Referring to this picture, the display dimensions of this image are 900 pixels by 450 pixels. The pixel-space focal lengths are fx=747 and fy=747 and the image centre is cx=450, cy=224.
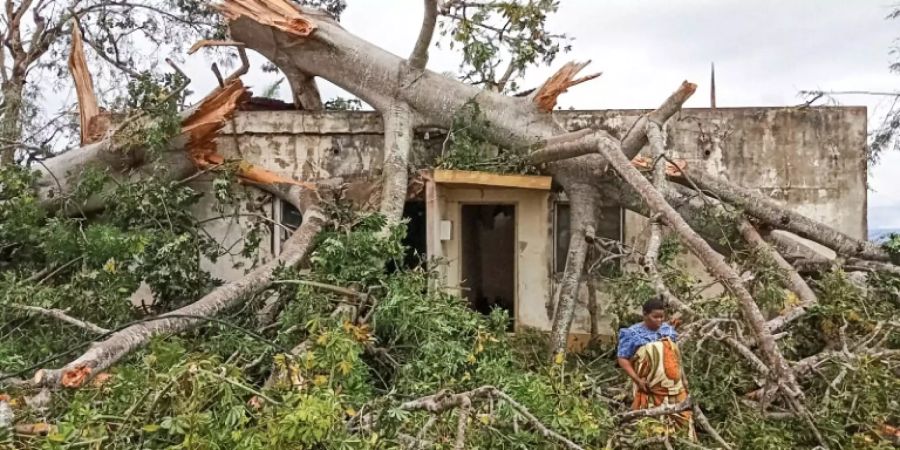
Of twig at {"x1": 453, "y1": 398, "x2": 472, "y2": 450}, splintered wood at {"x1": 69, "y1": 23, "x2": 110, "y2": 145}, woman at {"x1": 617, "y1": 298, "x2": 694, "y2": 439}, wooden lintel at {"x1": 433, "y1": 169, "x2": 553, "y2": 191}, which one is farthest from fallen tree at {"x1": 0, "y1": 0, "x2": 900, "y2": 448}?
splintered wood at {"x1": 69, "y1": 23, "x2": 110, "y2": 145}

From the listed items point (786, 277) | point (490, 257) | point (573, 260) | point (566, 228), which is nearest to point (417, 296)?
point (573, 260)

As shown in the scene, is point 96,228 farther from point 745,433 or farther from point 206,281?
point 745,433

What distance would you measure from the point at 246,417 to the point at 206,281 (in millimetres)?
3784

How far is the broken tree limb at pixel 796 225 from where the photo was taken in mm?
6527

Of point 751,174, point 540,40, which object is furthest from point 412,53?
point 751,174

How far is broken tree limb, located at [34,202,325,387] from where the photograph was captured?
4.25 m

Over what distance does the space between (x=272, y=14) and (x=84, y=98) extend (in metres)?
2.28

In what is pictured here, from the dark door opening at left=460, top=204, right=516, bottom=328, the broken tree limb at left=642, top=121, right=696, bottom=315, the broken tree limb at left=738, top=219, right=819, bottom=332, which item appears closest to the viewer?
the broken tree limb at left=642, top=121, right=696, bottom=315

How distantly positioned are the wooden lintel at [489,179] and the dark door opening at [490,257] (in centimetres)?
202

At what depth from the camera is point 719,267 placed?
5023 millimetres

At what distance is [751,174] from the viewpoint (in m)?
7.57

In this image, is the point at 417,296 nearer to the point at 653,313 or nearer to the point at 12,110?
the point at 653,313

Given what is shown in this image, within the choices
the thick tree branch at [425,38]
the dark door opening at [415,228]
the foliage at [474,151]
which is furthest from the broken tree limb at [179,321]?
the thick tree branch at [425,38]

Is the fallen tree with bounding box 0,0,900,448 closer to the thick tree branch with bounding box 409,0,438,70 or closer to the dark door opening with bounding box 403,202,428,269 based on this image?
the thick tree branch with bounding box 409,0,438,70
